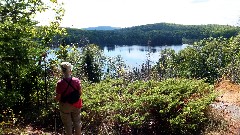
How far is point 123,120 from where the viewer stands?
8867mm

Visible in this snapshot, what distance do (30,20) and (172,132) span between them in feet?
22.8

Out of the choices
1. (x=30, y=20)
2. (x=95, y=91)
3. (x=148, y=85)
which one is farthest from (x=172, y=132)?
(x=30, y=20)

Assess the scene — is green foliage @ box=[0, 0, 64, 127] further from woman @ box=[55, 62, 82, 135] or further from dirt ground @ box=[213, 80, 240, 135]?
dirt ground @ box=[213, 80, 240, 135]

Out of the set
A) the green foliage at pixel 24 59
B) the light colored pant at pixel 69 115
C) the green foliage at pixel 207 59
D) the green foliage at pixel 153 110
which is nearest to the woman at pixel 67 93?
the light colored pant at pixel 69 115

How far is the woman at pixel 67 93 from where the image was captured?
6.90 metres

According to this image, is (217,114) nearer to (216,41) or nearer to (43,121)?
(43,121)

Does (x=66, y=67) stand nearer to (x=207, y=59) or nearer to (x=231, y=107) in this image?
(x=231, y=107)

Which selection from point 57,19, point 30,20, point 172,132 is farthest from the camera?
point 57,19

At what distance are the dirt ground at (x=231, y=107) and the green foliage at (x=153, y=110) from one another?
0.56 metres

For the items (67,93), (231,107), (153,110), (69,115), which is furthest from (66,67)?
(231,107)

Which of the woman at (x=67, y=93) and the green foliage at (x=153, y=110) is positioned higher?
the woman at (x=67, y=93)

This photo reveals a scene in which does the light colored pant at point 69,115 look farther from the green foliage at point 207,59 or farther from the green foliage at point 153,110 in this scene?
the green foliage at point 207,59

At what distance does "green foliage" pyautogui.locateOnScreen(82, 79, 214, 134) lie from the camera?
8727mm

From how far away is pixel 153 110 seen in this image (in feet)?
30.3
